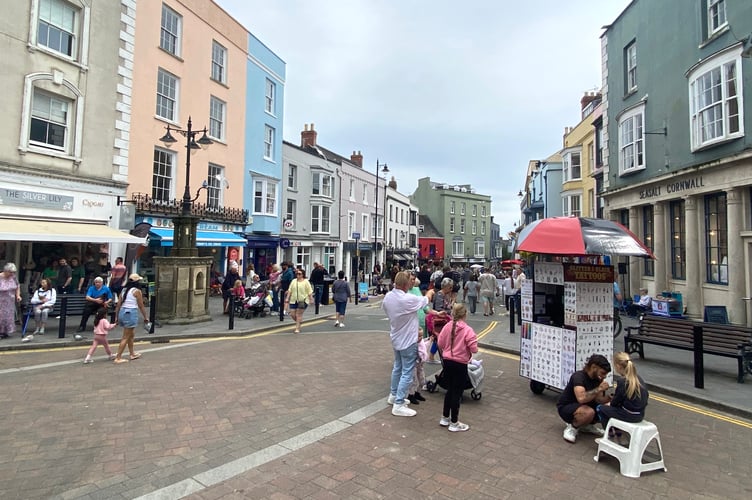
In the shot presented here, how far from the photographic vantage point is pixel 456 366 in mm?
4984

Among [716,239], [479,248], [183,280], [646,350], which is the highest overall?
[479,248]

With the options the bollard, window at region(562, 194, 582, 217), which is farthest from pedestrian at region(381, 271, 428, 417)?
window at region(562, 194, 582, 217)

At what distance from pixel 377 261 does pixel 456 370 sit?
3650 cm

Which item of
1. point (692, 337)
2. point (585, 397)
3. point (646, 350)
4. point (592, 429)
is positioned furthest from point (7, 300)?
point (646, 350)

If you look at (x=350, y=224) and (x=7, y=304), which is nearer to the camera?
(x=7, y=304)

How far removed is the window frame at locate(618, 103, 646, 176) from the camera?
15922mm

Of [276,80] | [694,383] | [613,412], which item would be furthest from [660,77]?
[276,80]

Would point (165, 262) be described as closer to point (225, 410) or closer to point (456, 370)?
point (225, 410)

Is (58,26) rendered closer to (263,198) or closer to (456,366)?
(263,198)

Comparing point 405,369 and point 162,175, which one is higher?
point 162,175

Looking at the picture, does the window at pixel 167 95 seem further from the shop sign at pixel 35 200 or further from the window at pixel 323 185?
the window at pixel 323 185

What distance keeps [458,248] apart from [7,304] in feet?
185

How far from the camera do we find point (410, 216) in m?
52.8

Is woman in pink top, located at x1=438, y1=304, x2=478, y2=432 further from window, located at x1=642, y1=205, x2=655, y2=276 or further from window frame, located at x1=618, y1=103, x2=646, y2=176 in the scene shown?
window frame, located at x1=618, y1=103, x2=646, y2=176
